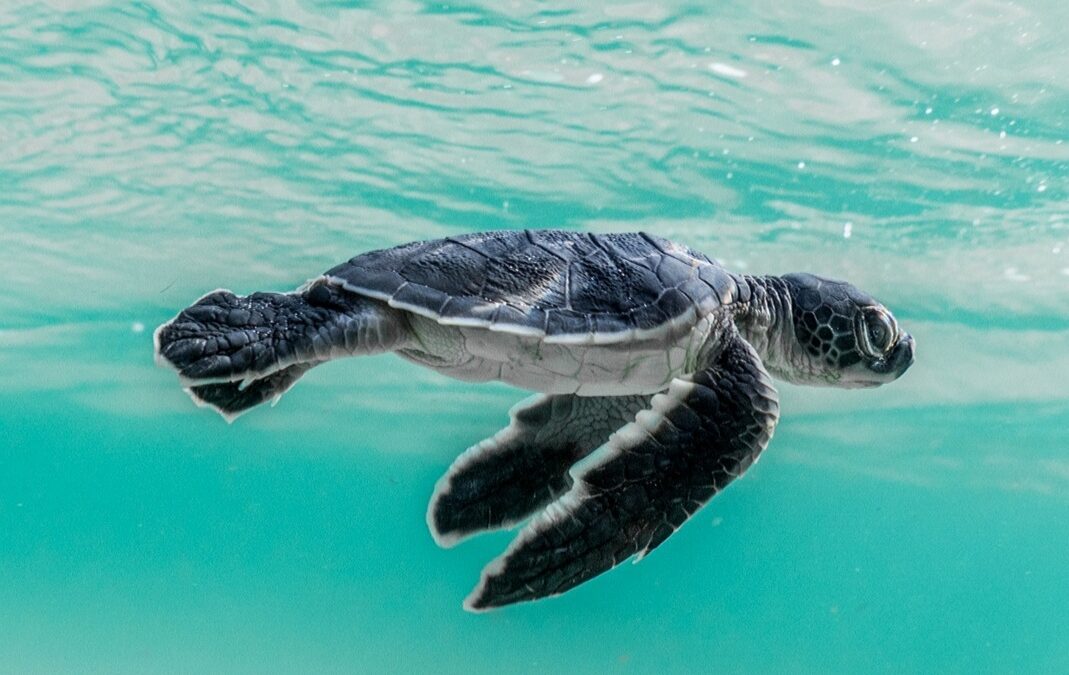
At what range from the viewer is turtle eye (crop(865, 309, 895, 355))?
13.8 feet

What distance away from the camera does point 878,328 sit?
4.22m

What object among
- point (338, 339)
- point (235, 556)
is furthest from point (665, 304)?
point (235, 556)

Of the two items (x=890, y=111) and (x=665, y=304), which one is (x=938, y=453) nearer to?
(x=890, y=111)

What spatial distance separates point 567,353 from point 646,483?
70cm

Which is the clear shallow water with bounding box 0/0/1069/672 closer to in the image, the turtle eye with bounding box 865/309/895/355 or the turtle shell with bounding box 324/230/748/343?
the turtle eye with bounding box 865/309/895/355

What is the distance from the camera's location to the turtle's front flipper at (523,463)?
4.21m

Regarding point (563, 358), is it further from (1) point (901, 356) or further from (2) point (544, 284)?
(1) point (901, 356)

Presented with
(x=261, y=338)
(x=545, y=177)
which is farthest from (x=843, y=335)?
(x=545, y=177)

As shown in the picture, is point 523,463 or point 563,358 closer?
point 563,358

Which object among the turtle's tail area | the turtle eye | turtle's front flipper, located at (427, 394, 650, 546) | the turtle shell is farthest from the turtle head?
the turtle's tail area

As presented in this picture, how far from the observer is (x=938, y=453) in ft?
88.1

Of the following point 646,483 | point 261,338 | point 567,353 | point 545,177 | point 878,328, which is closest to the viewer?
point 261,338

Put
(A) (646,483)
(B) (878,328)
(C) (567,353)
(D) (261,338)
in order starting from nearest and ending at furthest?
(D) (261,338) → (A) (646,483) → (C) (567,353) → (B) (878,328)

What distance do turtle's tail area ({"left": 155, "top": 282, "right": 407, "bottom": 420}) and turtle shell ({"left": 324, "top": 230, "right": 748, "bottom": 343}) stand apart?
15cm
